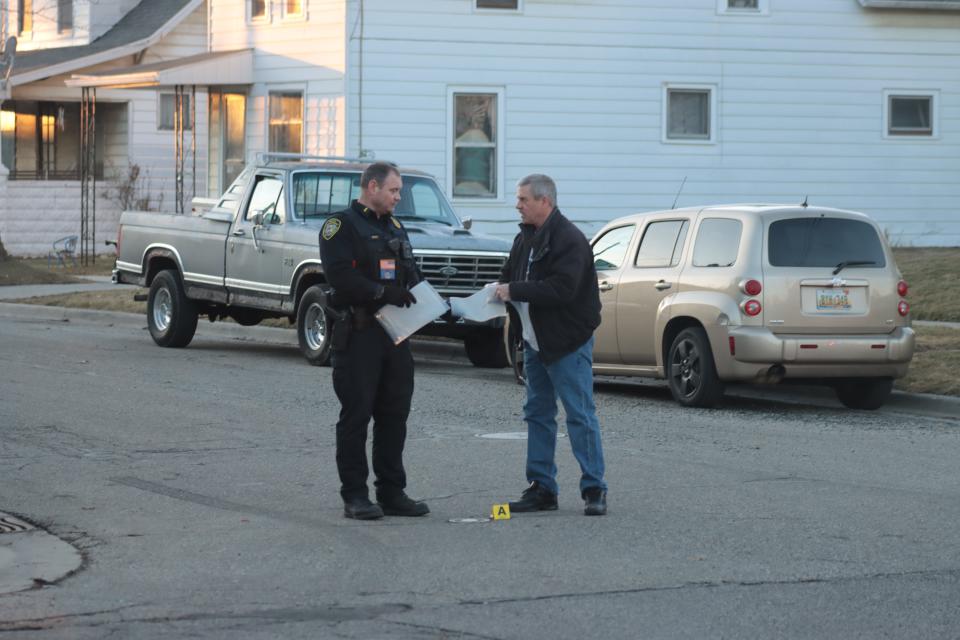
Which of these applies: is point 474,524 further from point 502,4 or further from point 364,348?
point 502,4

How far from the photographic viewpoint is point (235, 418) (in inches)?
472

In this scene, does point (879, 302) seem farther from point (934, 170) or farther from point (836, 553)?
point (934, 170)

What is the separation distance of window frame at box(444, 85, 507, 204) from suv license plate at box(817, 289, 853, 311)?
1346 cm

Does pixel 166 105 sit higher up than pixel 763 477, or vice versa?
pixel 166 105

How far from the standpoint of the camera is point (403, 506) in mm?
8273

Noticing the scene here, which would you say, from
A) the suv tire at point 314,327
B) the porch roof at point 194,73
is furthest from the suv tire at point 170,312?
the porch roof at point 194,73

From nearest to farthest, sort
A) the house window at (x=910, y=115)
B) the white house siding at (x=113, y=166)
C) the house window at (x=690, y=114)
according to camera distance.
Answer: the house window at (x=690, y=114) < the house window at (x=910, y=115) < the white house siding at (x=113, y=166)

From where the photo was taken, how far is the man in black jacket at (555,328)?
27.3ft

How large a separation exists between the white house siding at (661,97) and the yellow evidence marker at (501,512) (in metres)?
17.6

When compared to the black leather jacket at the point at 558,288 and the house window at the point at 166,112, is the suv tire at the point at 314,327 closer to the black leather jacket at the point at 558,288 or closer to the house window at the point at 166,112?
the black leather jacket at the point at 558,288

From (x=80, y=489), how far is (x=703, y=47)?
19.6m

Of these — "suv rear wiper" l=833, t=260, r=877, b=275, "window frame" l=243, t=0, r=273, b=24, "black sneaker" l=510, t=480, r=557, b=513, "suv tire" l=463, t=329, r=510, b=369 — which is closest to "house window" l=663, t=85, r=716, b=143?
"window frame" l=243, t=0, r=273, b=24

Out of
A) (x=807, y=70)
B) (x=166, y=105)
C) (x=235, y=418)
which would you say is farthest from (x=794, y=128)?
(x=235, y=418)

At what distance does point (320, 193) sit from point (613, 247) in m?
3.81
